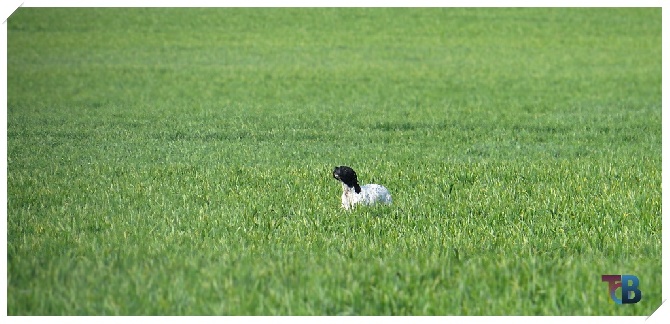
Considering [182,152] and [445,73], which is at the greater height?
[445,73]

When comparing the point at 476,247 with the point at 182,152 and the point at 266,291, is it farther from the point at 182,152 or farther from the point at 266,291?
the point at 182,152

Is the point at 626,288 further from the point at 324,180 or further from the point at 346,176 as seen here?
the point at 324,180

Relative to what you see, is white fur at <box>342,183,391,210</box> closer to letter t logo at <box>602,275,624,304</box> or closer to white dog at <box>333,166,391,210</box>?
white dog at <box>333,166,391,210</box>

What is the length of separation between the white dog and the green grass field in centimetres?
14

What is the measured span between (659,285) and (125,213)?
14.4 ft

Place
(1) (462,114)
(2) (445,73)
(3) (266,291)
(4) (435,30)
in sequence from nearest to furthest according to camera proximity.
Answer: (3) (266,291) < (1) (462,114) < (2) (445,73) < (4) (435,30)

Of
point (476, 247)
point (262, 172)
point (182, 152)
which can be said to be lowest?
point (476, 247)

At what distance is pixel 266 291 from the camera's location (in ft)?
16.1

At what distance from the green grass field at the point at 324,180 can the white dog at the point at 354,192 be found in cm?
14

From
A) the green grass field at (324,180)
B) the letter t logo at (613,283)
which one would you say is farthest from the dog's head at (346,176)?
the letter t logo at (613,283)

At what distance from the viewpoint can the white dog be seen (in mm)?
7532

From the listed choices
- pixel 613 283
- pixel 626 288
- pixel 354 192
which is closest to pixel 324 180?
pixel 354 192

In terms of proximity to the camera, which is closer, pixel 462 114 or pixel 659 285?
pixel 659 285

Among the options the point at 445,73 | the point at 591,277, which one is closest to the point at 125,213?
the point at 591,277
